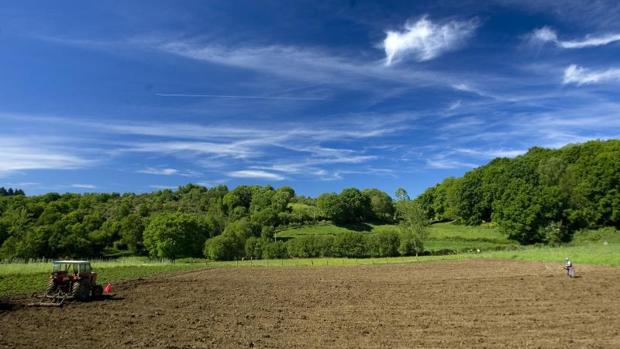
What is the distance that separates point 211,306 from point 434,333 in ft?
43.3

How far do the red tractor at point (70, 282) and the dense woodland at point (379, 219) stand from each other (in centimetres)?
5619

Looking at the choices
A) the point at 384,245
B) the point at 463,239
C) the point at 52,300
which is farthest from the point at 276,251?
the point at 52,300

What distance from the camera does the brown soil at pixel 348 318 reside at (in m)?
15.1

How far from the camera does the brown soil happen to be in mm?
15148

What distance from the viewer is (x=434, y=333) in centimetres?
1592

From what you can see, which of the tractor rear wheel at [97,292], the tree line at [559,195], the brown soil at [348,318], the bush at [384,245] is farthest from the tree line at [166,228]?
the tractor rear wheel at [97,292]

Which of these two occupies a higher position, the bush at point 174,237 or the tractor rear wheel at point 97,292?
the bush at point 174,237

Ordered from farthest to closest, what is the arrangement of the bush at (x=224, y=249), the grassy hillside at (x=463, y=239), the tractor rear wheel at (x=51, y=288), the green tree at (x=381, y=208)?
the green tree at (x=381, y=208), the bush at (x=224, y=249), the grassy hillside at (x=463, y=239), the tractor rear wheel at (x=51, y=288)

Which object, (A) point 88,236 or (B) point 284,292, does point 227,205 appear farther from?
(B) point 284,292

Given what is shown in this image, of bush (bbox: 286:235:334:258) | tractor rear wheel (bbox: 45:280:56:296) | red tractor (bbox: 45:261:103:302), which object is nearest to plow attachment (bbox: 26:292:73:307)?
red tractor (bbox: 45:261:103:302)

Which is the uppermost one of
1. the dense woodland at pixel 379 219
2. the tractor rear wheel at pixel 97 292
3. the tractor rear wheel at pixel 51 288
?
the dense woodland at pixel 379 219

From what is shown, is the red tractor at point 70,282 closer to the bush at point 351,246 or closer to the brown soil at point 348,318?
the brown soil at point 348,318

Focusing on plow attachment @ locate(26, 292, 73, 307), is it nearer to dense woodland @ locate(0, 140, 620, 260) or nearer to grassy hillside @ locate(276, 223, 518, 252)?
dense woodland @ locate(0, 140, 620, 260)

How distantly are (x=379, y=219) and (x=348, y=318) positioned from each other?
119312mm
